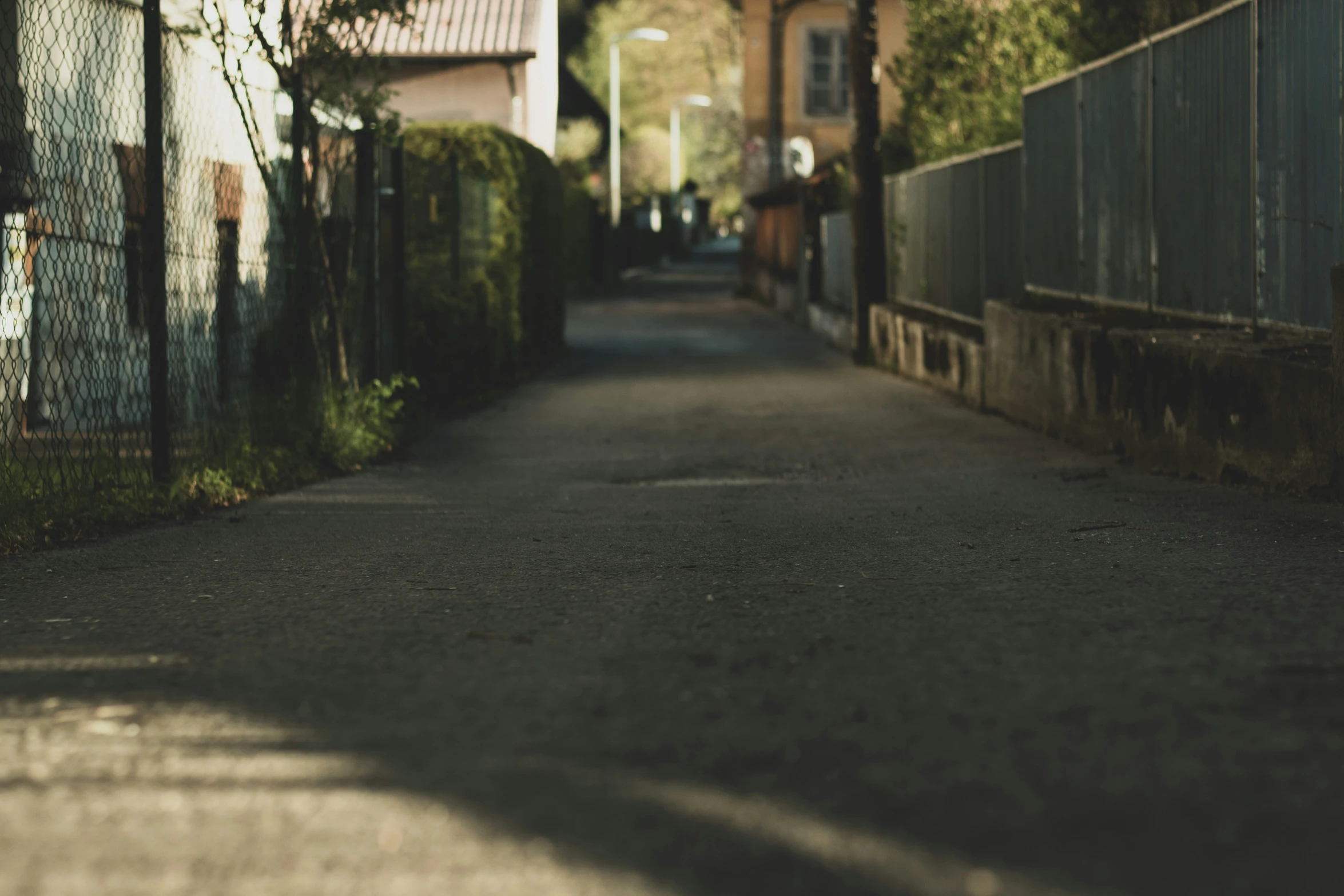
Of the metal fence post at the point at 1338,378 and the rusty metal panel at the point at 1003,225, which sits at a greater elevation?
the rusty metal panel at the point at 1003,225

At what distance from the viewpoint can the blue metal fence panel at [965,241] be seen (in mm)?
16547

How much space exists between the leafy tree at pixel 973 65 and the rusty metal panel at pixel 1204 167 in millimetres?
7039

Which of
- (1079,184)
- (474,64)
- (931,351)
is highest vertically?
(474,64)

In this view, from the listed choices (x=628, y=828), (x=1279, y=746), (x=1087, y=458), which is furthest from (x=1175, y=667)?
(x=1087, y=458)

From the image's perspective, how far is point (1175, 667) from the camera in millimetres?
4145

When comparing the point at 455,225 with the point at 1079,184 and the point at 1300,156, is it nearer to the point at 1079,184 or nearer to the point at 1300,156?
the point at 1079,184

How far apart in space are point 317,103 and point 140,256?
245 centimetres

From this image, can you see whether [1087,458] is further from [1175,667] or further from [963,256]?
[963,256]

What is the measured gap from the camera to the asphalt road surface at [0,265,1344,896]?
289 cm

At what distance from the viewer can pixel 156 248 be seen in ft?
25.3

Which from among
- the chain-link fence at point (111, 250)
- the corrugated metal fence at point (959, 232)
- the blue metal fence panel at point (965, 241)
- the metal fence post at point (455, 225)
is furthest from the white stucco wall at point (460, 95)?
the chain-link fence at point (111, 250)

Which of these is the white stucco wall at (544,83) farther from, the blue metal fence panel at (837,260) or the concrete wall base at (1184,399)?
the concrete wall base at (1184,399)

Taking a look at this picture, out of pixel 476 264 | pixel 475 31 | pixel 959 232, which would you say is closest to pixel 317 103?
pixel 476 264

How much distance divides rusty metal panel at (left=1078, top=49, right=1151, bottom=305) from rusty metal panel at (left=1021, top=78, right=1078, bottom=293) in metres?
0.30
